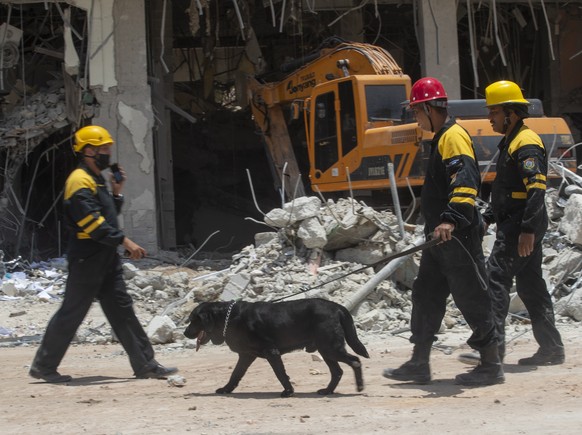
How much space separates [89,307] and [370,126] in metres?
7.74

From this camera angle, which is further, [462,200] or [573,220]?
[573,220]

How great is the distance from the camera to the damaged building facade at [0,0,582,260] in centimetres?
1555

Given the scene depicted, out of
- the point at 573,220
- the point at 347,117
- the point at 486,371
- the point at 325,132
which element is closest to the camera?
the point at 486,371

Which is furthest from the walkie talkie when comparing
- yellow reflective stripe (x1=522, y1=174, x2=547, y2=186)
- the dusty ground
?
yellow reflective stripe (x1=522, y1=174, x2=547, y2=186)

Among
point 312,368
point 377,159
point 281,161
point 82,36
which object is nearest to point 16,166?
point 82,36

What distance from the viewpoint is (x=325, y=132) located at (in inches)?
589

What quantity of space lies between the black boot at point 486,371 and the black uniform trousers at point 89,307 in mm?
2353

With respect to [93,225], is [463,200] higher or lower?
higher

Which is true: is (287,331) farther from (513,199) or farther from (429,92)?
(513,199)

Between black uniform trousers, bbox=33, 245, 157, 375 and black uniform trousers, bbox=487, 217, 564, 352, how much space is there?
2556mm

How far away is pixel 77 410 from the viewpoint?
19.9ft

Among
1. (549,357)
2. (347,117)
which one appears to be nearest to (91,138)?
(549,357)

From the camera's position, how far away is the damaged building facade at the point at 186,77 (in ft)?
51.0

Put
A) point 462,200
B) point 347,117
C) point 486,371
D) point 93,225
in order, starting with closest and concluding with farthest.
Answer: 1. point 462,200
2. point 486,371
3. point 93,225
4. point 347,117
